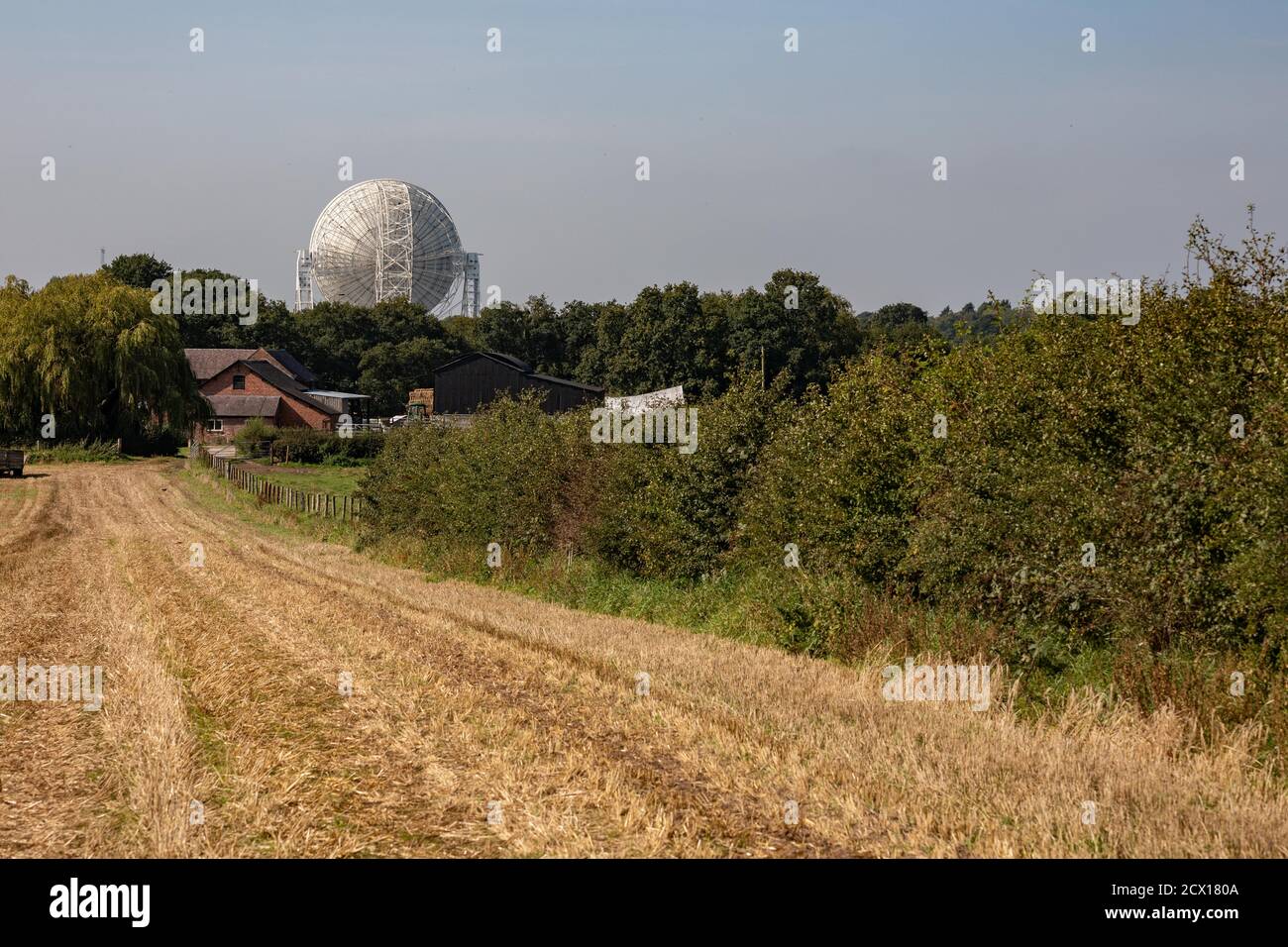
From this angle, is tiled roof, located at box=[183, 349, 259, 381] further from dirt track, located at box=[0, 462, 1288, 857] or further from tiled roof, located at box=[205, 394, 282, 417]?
dirt track, located at box=[0, 462, 1288, 857]

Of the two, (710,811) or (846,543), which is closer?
(710,811)

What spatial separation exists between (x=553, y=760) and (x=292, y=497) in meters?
38.1

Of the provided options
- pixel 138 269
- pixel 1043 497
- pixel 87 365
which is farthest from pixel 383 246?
pixel 1043 497

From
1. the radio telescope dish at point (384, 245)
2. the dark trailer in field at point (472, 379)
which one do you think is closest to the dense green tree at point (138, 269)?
the radio telescope dish at point (384, 245)

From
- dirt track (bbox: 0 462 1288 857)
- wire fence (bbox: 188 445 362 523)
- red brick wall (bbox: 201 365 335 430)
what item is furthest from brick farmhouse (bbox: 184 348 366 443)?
dirt track (bbox: 0 462 1288 857)

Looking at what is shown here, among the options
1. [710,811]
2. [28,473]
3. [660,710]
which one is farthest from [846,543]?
[28,473]

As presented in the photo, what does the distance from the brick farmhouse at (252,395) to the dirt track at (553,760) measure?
78312 millimetres

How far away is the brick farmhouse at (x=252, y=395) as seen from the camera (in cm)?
9512

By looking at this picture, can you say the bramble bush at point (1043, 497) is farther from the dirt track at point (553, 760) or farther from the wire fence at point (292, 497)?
the wire fence at point (292, 497)

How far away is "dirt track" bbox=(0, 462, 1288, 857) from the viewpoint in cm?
772

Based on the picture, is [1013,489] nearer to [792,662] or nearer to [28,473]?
[792,662]

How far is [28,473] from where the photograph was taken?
59.6m

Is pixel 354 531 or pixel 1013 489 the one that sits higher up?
pixel 1013 489
